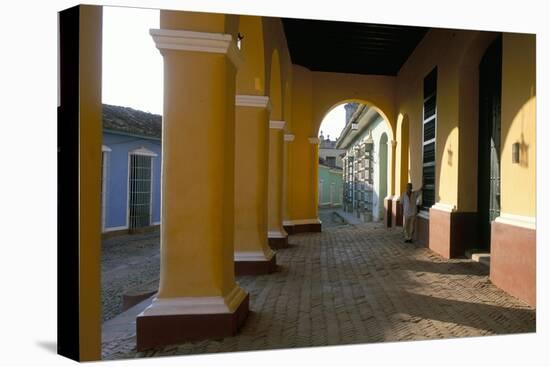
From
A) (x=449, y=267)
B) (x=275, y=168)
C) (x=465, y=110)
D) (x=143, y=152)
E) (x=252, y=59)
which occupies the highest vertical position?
(x=252, y=59)

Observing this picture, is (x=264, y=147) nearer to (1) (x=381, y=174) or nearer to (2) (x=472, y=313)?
(2) (x=472, y=313)

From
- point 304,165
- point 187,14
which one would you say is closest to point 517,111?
point 187,14

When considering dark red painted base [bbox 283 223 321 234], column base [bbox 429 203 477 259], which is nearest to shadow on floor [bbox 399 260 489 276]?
column base [bbox 429 203 477 259]

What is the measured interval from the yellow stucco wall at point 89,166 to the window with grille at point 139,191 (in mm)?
11949

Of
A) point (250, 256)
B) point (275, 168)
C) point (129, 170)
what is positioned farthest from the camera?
point (129, 170)

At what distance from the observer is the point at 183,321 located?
3.52m

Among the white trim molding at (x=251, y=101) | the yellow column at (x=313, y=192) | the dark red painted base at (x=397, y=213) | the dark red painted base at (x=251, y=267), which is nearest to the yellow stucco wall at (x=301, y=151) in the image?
the yellow column at (x=313, y=192)

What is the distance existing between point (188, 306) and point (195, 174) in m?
1.11

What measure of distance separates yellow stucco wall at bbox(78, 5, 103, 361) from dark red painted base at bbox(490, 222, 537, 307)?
428cm

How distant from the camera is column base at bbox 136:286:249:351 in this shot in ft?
11.4

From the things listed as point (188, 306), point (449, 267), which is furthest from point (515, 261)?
point (188, 306)

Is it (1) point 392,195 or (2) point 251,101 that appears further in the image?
(1) point 392,195

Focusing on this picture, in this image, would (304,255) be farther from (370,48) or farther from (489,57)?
(370,48)

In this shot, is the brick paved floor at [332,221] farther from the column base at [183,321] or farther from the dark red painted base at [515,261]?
the column base at [183,321]
